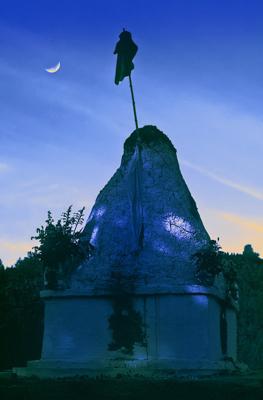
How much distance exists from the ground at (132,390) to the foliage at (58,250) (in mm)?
5148

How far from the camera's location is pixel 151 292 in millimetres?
19734

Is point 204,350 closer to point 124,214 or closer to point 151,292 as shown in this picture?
point 151,292

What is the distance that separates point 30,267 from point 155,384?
23872 millimetres

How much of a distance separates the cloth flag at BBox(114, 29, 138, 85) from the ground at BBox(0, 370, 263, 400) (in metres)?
12.0

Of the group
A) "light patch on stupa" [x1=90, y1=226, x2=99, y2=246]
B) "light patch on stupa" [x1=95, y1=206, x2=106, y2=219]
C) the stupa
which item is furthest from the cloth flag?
"light patch on stupa" [x1=90, y1=226, x2=99, y2=246]

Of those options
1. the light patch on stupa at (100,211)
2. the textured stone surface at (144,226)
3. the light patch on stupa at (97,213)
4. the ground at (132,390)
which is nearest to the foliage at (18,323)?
the light patch on stupa at (97,213)

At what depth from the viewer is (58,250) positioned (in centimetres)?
2127

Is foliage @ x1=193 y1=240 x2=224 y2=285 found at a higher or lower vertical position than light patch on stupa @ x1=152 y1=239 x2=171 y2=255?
lower

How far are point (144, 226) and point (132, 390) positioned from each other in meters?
8.20

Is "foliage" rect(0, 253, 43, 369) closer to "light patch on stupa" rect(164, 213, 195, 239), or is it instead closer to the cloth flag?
"light patch on stupa" rect(164, 213, 195, 239)

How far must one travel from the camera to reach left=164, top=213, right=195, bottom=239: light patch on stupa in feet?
71.3

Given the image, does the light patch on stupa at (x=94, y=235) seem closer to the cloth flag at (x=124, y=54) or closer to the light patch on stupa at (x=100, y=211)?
the light patch on stupa at (x=100, y=211)

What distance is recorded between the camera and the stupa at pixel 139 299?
768 inches

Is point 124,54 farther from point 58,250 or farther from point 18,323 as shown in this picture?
point 18,323
